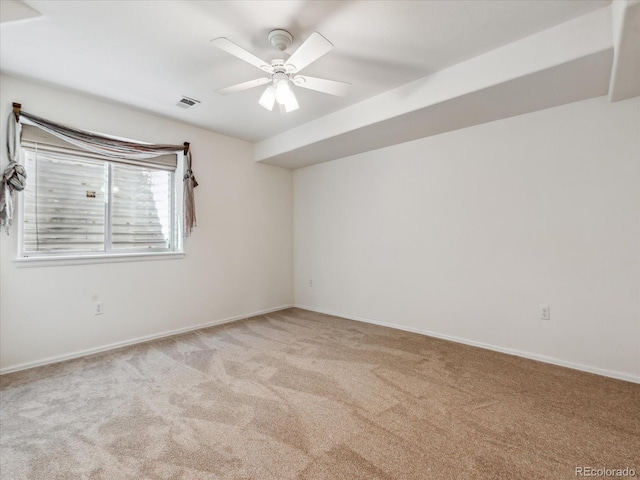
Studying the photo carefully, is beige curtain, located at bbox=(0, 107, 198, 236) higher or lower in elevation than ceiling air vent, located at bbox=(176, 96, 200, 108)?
lower

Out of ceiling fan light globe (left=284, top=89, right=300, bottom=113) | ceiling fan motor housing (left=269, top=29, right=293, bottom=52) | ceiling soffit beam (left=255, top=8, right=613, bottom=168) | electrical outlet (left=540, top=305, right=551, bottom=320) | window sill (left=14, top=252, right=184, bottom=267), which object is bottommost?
electrical outlet (left=540, top=305, right=551, bottom=320)

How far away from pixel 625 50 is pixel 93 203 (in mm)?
4551

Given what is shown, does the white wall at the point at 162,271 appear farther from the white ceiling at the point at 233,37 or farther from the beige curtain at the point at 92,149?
the white ceiling at the point at 233,37

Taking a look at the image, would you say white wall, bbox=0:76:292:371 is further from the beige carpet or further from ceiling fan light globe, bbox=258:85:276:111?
ceiling fan light globe, bbox=258:85:276:111

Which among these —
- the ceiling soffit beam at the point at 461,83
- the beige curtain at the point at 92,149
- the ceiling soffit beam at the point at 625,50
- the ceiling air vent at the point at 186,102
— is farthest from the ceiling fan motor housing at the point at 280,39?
the beige curtain at the point at 92,149

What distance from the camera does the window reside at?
2840mm

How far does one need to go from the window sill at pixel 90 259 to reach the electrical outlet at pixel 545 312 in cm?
396

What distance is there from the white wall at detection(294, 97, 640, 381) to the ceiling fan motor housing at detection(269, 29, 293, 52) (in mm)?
2087

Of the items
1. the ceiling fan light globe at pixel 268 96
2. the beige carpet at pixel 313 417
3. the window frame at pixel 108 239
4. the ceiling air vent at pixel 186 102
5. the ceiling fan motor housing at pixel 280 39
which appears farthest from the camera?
the ceiling air vent at pixel 186 102

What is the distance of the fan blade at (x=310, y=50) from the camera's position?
1.78 metres

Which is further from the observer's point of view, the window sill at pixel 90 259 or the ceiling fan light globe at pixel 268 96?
the window sill at pixel 90 259

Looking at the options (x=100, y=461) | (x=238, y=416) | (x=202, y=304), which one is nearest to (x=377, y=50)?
(x=238, y=416)

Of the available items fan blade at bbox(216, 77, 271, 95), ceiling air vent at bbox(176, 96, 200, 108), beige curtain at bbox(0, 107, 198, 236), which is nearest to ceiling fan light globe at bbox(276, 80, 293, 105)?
fan blade at bbox(216, 77, 271, 95)

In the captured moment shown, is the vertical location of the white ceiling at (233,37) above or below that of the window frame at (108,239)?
above
